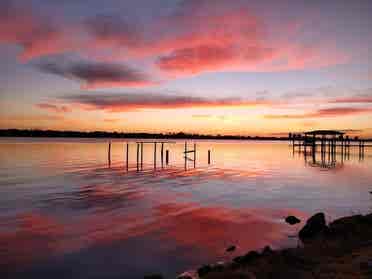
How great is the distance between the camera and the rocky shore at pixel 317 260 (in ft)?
22.6

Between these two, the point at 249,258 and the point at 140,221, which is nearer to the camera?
the point at 249,258

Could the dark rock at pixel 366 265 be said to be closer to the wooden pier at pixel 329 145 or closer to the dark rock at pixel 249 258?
the dark rock at pixel 249 258

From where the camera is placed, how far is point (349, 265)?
7.16 meters

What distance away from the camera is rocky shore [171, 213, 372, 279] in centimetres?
688

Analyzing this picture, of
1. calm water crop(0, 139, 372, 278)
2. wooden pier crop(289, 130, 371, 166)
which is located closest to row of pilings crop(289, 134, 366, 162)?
wooden pier crop(289, 130, 371, 166)

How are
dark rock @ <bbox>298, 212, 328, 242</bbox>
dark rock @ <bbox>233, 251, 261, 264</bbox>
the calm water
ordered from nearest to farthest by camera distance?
dark rock @ <bbox>233, 251, 261, 264</bbox>
the calm water
dark rock @ <bbox>298, 212, 328, 242</bbox>

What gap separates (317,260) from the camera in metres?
8.12

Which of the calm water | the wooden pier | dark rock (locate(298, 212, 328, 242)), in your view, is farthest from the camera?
the wooden pier

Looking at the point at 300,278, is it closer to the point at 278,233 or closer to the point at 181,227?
the point at 278,233

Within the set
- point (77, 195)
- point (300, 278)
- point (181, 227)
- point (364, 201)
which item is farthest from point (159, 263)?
point (364, 201)

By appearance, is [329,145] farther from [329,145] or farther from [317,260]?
[317,260]

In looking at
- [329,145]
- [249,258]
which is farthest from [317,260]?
[329,145]

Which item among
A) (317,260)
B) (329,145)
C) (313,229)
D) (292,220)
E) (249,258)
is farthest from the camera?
(329,145)

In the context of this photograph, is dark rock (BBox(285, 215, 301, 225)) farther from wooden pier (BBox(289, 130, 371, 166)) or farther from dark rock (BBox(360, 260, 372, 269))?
wooden pier (BBox(289, 130, 371, 166))
